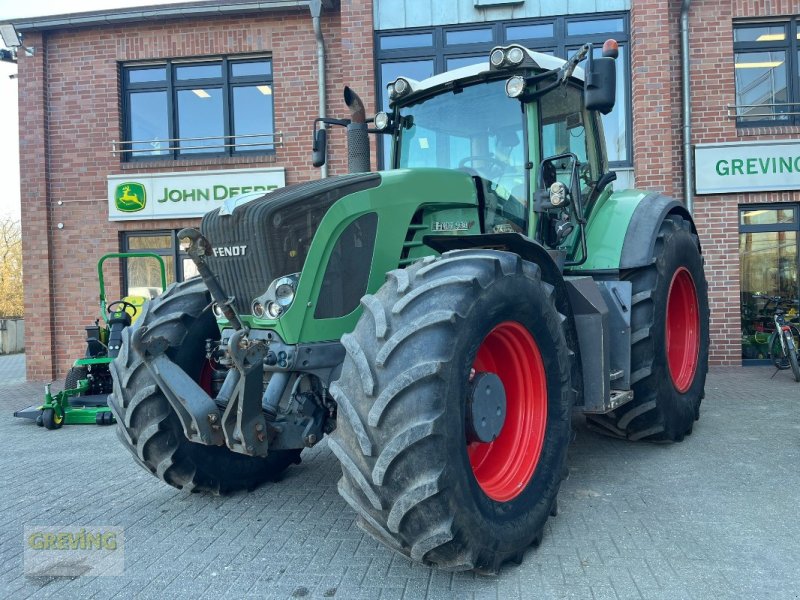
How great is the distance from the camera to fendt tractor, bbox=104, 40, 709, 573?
2.62m

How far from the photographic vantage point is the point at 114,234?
10641 millimetres

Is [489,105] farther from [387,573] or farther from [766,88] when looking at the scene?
[766,88]

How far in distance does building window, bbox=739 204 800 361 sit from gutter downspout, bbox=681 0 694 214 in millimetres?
920

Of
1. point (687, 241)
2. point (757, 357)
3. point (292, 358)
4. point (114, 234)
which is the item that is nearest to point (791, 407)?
point (687, 241)

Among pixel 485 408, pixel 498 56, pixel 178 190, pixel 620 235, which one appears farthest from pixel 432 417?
pixel 178 190

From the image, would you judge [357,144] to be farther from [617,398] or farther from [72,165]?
[72,165]

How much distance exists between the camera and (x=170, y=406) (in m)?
3.64

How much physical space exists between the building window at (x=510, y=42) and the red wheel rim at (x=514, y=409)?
6.50 metres

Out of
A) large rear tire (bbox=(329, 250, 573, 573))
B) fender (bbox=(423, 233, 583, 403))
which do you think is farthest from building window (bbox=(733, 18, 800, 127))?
large rear tire (bbox=(329, 250, 573, 573))

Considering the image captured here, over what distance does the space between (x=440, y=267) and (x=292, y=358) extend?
866 mm

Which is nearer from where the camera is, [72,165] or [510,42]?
[510,42]

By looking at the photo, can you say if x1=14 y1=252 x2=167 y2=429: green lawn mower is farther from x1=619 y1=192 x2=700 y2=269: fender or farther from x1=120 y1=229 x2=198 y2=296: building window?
x1=619 y1=192 x2=700 y2=269: fender

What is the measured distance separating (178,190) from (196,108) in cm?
150

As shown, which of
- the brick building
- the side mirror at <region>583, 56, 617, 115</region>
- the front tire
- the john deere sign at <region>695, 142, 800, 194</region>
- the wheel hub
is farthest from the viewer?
the brick building
